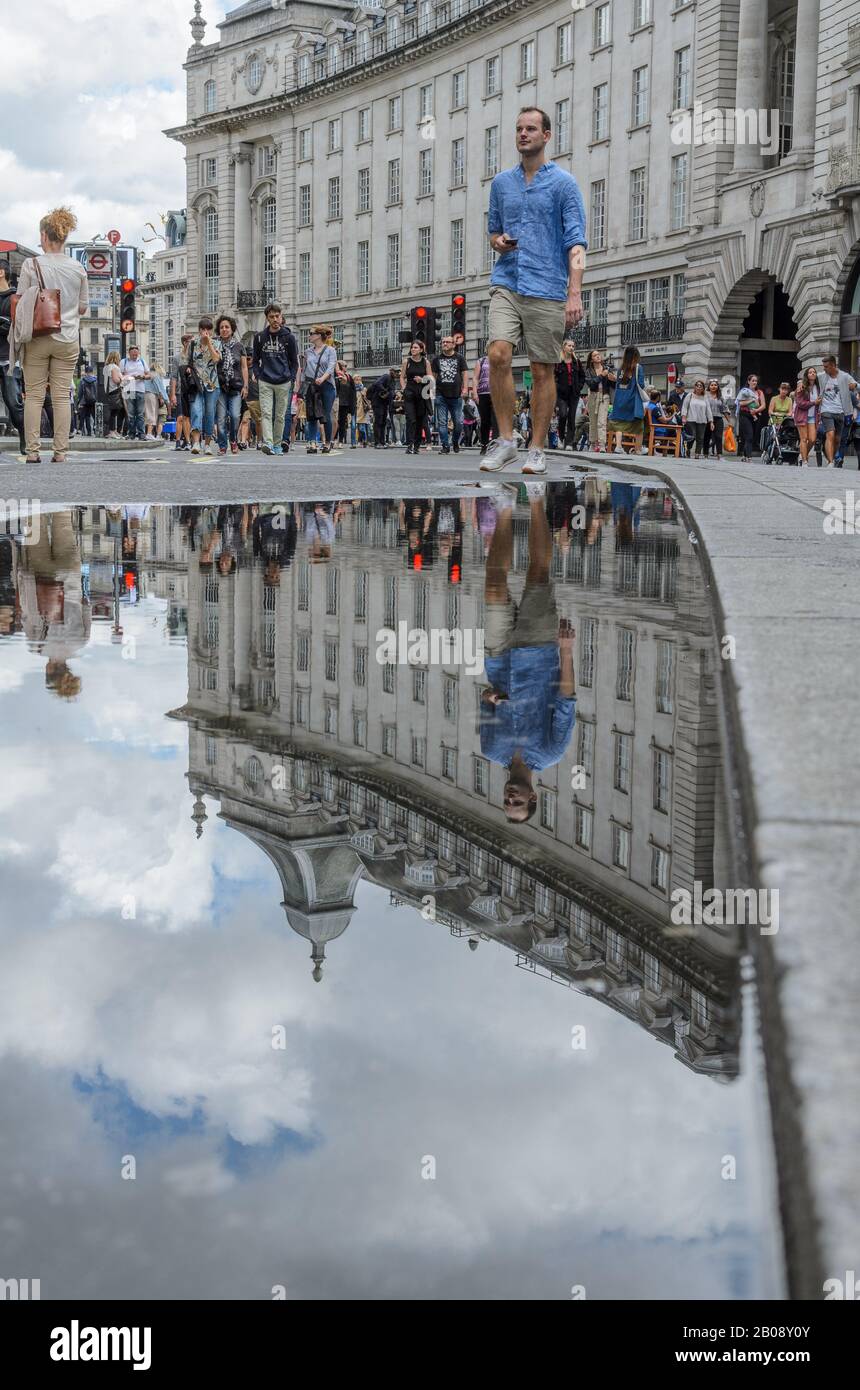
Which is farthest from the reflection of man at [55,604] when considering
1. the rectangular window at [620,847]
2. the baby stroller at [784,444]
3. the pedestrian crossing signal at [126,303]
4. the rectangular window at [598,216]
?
the rectangular window at [598,216]

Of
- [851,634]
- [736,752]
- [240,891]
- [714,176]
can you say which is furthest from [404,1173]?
[714,176]

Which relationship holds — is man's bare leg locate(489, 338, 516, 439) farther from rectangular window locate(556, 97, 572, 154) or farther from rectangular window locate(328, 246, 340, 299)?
rectangular window locate(328, 246, 340, 299)

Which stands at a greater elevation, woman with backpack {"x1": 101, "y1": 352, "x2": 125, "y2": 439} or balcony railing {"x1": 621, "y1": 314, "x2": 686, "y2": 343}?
balcony railing {"x1": 621, "y1": 314, "x2": 686, "y2": 343}

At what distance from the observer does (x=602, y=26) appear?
56.7 metres

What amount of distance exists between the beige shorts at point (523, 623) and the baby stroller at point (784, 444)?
30.0m

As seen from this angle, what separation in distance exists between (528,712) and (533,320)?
28.6 feet

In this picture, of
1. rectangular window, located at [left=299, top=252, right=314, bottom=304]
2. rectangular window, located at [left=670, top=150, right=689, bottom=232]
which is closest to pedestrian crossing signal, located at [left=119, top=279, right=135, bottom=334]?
rectangular window, located at [left=670, top=150, right=689, bottom=232]

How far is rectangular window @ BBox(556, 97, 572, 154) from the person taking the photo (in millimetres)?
59562

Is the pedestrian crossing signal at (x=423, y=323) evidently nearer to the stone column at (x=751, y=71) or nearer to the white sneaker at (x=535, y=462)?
the stone column at (x=751, y=71)

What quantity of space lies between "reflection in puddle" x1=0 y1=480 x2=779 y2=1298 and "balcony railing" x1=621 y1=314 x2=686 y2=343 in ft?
160

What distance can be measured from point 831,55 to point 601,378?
12562mm

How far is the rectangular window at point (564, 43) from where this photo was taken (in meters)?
59.1

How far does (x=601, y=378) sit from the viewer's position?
32500 millimetres
